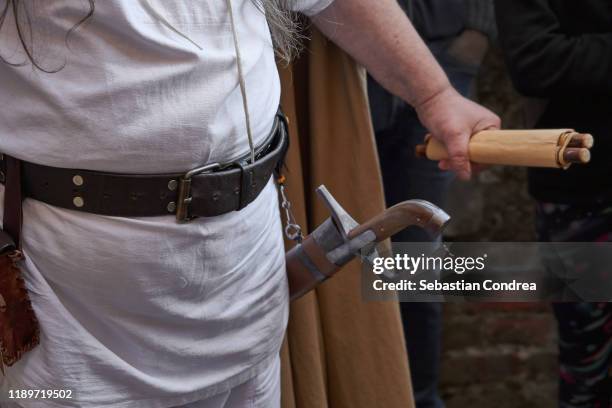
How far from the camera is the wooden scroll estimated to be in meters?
1.12

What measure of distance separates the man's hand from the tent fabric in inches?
6.4

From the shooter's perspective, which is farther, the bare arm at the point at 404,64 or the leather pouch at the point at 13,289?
the bare arm at the point at 404,64

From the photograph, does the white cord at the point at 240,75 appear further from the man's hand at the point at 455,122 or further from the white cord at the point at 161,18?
the man's hand at the point at 455,122

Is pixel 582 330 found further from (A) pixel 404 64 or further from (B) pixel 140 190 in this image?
(B) pixel 140 190

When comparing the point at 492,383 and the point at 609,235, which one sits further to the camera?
the point at 492,383

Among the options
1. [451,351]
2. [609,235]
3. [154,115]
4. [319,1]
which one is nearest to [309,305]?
[319,1]

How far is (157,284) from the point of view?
99 centimetres

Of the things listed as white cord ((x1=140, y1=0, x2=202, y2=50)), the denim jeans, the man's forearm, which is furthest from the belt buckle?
the denim jeans

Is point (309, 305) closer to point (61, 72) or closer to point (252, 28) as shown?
point (252, 28)

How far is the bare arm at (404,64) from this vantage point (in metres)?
1.26

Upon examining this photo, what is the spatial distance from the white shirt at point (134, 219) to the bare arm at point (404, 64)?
0.23 meters

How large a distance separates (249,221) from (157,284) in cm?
14

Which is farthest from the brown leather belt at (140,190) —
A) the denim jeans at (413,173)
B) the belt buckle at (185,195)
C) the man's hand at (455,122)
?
the denim jeans at (413,173)

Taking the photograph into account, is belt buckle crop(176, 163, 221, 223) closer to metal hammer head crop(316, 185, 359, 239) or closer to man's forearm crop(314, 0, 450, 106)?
metal hammer head crop(316, 185, 359, 239)
